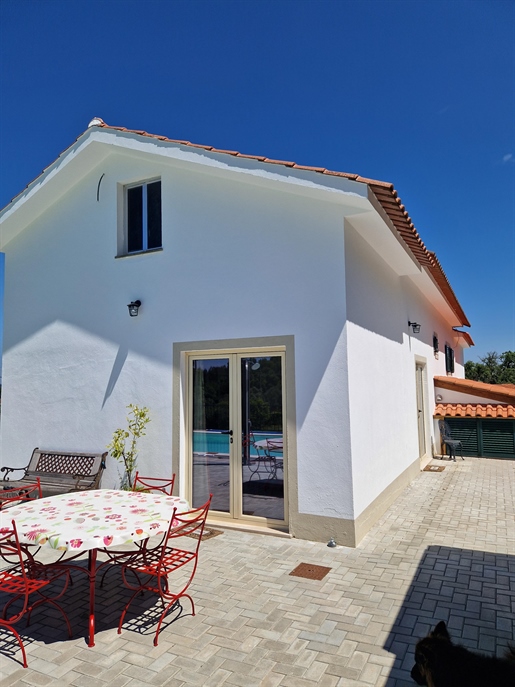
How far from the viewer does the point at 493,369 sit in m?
43.1

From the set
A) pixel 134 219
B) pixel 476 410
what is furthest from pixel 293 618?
pixel 476 410

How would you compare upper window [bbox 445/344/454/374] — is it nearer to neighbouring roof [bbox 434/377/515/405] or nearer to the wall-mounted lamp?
neighbouring roof [bbox 434/377/515/405]

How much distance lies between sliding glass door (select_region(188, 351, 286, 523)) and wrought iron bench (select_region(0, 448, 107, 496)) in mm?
1891

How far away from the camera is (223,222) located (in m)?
7.71

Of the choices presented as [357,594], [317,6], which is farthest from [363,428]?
[317,6]

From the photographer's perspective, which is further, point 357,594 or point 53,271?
point 53,271

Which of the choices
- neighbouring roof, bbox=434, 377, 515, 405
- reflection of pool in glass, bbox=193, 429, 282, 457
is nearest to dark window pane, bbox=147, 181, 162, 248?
reflection of pool in glass, bbox=193, 429, 282, 457

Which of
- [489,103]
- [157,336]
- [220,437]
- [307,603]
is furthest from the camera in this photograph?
[489,103]

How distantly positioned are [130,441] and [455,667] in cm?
636

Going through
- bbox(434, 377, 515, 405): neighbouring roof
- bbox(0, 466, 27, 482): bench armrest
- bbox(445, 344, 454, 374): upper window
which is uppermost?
bbox(445, 344, 454, 374): upper window

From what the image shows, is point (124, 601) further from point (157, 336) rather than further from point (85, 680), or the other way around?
point (157, 336)

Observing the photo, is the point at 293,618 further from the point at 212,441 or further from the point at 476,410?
the point at 476,410

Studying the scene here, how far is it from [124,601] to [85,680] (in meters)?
1.43

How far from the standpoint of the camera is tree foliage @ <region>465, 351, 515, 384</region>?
40.9 meters
